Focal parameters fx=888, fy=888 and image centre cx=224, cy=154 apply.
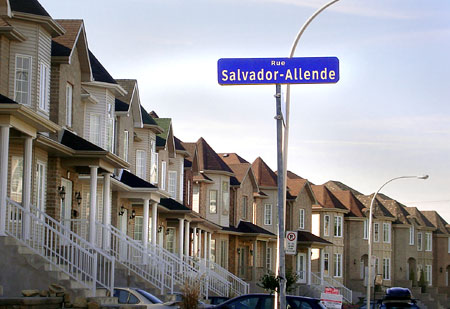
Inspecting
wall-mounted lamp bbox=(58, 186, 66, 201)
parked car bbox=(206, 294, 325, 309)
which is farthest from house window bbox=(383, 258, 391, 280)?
parked car bbox=(206, 294, 325, 309)

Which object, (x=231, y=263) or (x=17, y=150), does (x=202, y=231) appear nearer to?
(x=231, y=263)

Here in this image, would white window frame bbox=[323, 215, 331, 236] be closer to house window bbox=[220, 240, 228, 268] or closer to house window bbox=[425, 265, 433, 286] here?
house window bbox=[220, 240, 228, 268]

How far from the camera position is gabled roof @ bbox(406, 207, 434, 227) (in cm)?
8591

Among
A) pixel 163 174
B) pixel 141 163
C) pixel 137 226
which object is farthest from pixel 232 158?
pixel 137 226

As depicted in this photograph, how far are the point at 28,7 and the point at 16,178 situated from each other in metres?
4.88

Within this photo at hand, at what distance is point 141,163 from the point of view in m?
40.0

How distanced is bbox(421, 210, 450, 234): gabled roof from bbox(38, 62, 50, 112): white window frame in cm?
6961

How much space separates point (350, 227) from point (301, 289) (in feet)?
47.8

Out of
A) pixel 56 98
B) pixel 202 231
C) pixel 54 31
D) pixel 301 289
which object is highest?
pixel 54 31

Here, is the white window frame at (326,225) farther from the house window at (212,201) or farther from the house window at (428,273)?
the house window at (428,273)

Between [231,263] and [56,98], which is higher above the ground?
[56,98]

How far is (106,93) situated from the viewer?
32.3m

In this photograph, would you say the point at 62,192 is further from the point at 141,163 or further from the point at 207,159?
the point at 207,159

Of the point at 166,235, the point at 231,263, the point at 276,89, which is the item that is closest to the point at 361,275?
the point at 231,263
